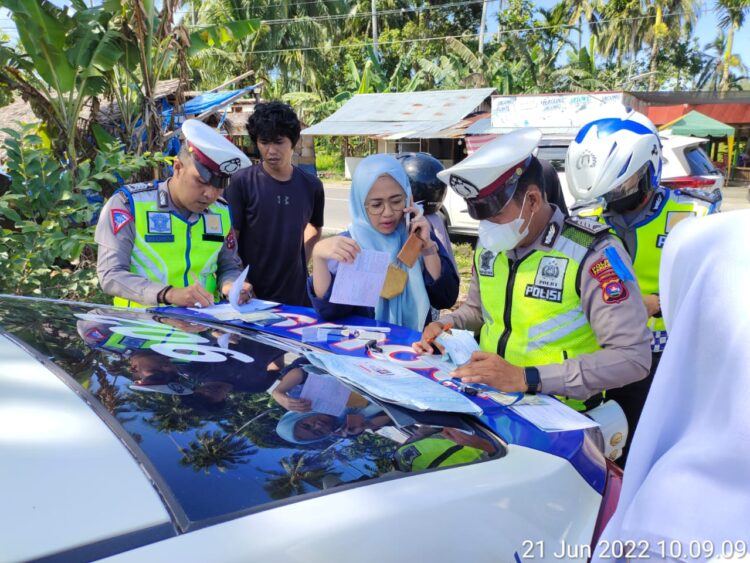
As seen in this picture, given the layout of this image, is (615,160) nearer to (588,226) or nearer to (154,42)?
(588,226)

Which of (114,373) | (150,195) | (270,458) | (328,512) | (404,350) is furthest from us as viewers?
(150,195)

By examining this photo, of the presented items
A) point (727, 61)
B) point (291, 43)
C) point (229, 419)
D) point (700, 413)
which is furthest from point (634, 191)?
point (727, 61)

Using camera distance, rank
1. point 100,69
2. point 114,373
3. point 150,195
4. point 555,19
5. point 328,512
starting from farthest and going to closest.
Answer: point 555,19, point 100,69, point 150,195, point 114,373, point 328,512

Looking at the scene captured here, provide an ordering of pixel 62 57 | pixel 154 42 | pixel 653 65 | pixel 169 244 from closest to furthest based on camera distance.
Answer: pixel 169 244 < pixel 62 57 < pixel 154 42 < pixel 653 65

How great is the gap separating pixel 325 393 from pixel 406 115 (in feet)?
64.1

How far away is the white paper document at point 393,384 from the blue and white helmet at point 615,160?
139cm

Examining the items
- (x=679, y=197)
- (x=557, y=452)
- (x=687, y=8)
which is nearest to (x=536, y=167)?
(x=557, y=452)

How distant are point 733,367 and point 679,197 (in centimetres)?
226

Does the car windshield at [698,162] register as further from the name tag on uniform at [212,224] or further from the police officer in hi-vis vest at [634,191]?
the name tag on uniform at [212,224]

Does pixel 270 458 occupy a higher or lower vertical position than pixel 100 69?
lower

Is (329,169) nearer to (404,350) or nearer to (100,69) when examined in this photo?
(100,69)

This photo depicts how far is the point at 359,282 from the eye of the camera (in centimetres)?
244

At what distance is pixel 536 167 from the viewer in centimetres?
205

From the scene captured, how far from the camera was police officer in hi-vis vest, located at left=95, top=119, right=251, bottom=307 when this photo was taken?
8.46ft
